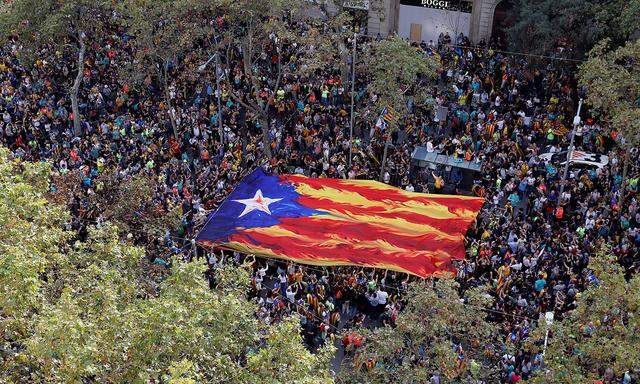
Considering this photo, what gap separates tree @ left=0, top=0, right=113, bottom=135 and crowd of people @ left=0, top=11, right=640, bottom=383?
1859mm

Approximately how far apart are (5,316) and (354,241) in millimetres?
16574

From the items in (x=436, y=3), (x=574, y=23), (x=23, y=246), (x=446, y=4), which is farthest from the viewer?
(x=436, y=3)

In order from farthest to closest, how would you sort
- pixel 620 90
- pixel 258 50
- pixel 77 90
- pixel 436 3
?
pixel 436 3
pixel 258 50
pixel 77 90
pixel 620 90

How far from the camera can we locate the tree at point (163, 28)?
47.8 metres

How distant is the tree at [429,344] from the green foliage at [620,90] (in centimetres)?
1297

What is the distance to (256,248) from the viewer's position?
129ft

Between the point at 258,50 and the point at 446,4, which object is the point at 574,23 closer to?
the point at 446,4

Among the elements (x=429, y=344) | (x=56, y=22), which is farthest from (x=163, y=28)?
(x=429, y=344)

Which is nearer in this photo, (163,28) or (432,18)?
(163,28)

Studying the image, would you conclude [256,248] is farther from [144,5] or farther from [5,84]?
[5,84]

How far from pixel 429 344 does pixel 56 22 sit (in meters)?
29.8

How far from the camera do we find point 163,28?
5016 centimetres

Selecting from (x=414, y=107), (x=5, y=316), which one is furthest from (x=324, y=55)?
(x=5, y=316)

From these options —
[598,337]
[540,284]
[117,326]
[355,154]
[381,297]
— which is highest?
[117,326]
